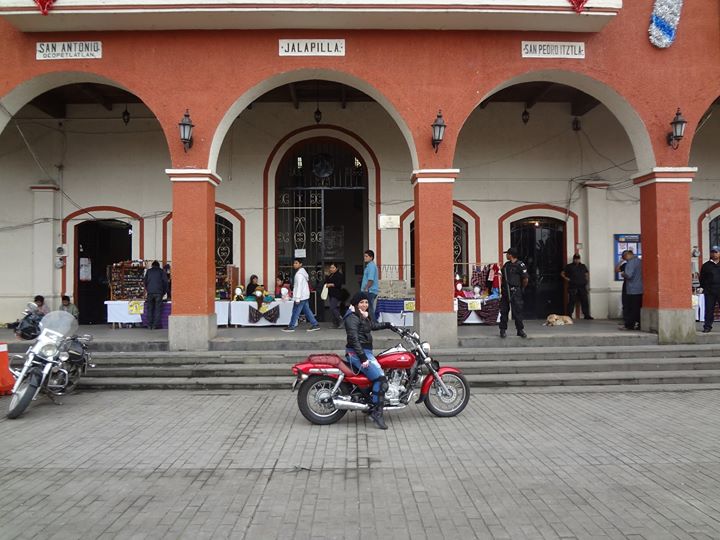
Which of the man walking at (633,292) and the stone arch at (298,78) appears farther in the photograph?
the man walking at (633,292)

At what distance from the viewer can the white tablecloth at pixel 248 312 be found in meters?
11.8

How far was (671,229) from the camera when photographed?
981 cm

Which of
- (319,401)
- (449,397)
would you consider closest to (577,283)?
(449,397)

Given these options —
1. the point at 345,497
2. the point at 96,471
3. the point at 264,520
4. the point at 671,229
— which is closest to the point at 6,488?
the point at 96,471

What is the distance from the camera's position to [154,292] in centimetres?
1141

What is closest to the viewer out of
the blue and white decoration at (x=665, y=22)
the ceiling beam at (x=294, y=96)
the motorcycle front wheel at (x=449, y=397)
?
the motorcycle front wheel at (x=449, y=397)

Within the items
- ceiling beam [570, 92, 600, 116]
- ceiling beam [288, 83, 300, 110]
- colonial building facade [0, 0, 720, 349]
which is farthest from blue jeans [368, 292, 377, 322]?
ceiling beam [570, 92, 600, 116]

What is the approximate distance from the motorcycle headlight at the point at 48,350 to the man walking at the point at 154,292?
14.2ft

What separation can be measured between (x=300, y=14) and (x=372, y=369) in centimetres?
634

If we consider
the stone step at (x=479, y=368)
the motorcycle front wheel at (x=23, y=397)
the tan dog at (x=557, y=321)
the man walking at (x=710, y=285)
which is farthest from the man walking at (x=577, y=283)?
the motorcycle front wheel at (x=23, y=397)

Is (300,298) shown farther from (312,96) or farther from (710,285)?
(710,285)

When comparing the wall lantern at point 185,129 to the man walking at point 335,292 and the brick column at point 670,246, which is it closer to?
the man walking at point 335,292

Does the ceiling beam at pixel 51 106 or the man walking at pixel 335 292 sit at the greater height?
the ceiling beam at pixel 51 106

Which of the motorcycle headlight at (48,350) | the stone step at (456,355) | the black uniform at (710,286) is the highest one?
the black uniform at (710,286)
